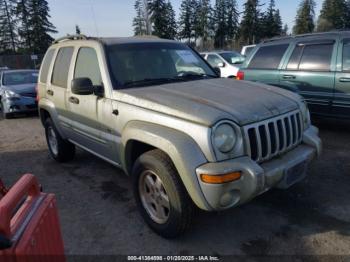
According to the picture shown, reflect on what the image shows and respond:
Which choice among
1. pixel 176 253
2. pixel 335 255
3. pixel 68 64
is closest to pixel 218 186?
pixel 176 253

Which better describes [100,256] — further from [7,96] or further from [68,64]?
[7,96]

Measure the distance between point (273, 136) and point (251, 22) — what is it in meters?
68.9

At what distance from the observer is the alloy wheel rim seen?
3211 mm

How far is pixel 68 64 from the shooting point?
479 cm

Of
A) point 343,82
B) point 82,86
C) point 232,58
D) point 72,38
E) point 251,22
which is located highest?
point 251,22

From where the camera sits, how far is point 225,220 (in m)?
3.59

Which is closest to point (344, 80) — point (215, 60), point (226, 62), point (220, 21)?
point (226, 62)

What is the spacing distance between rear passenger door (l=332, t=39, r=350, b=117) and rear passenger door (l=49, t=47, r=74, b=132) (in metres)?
4.47

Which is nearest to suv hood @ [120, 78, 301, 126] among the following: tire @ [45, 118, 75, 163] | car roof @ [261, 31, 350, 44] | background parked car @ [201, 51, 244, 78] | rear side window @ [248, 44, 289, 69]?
tire @ [45, 118, 75, 163]

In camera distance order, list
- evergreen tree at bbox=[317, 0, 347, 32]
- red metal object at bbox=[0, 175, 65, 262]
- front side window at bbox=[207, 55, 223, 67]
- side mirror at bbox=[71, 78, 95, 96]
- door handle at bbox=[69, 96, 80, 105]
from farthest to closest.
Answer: evergreen tree at bbox=[317, 0, 347, 32] < front side window at bbox=[207, 55, 223, 67] < door handle at bbox=[69, 96, 80, 105] < side mirror at bbox=[71, 78, 95, 96] < red metal object at bbox=[0, 175, 65, 262]

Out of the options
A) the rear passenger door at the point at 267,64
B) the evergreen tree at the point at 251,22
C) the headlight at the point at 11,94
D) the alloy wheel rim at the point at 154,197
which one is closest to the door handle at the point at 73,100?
the alloy wheel rim at the point at 154,197

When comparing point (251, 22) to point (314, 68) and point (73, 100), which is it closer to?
point (314, 68)

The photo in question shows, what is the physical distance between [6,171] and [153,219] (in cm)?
341

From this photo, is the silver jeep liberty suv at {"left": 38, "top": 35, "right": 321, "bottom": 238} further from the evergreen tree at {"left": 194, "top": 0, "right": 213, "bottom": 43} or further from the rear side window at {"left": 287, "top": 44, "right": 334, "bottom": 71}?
the evergreen tree at {"left": 194, "top": 0, "right": 213, "bottom": 43}
